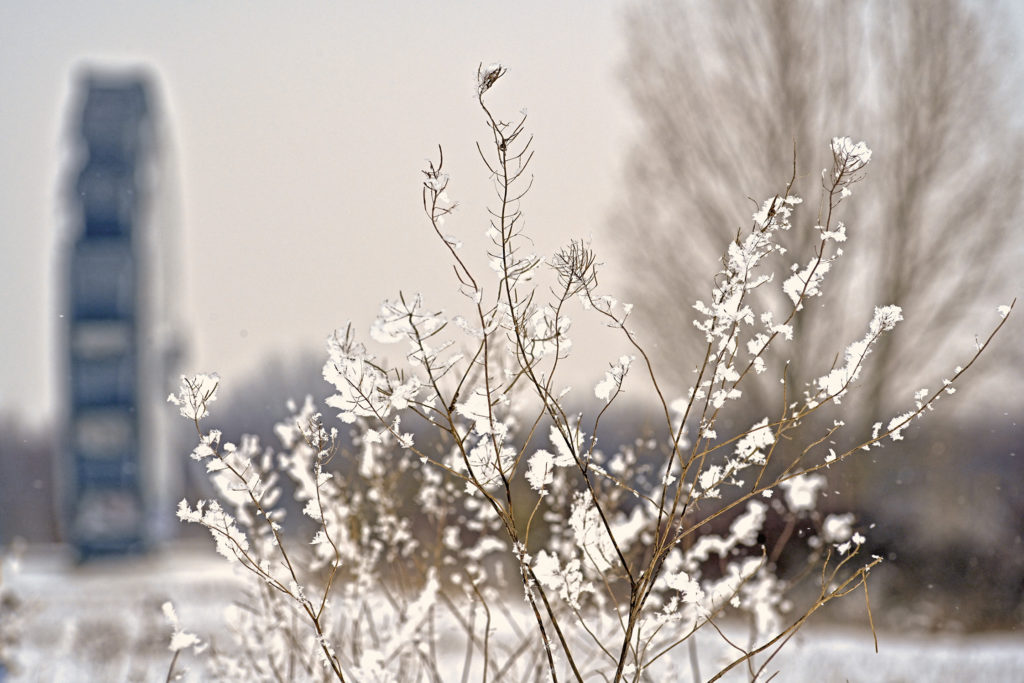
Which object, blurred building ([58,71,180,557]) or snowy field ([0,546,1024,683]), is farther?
blurred building ([58,71,180,557])

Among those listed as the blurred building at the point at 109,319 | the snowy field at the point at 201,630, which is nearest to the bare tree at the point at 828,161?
the snowy field at the point at 201,630

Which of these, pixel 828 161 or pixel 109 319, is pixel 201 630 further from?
pixel 109 319

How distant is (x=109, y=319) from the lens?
18.8 m

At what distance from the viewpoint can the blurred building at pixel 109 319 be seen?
1814cm

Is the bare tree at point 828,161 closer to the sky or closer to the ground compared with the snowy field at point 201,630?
closer to the sky

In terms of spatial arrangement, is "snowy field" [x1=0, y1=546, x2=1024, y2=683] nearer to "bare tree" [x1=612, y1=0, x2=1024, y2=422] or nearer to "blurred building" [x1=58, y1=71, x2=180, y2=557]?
"bare tree" [x1=612, y1=0, x2=1024, y2=422]

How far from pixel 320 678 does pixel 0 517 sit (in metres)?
21.1

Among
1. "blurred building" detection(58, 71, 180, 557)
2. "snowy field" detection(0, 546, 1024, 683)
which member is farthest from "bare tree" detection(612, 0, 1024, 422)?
"blurred building" detection(58, 71, 180, 557)

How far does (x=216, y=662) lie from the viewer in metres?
3.06

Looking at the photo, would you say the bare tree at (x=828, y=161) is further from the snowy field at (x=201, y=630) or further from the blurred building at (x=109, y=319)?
the blurred building at (x=109, y=319)

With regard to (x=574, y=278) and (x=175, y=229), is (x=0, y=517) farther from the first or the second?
(x=574, y=278)

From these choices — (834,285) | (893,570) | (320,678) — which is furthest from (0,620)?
(834,285)

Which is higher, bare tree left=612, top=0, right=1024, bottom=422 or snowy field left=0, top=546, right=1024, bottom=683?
bare tree left=612, top=0, right=1024, bottom=422

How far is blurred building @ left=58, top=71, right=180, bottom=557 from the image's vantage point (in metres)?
18.1
